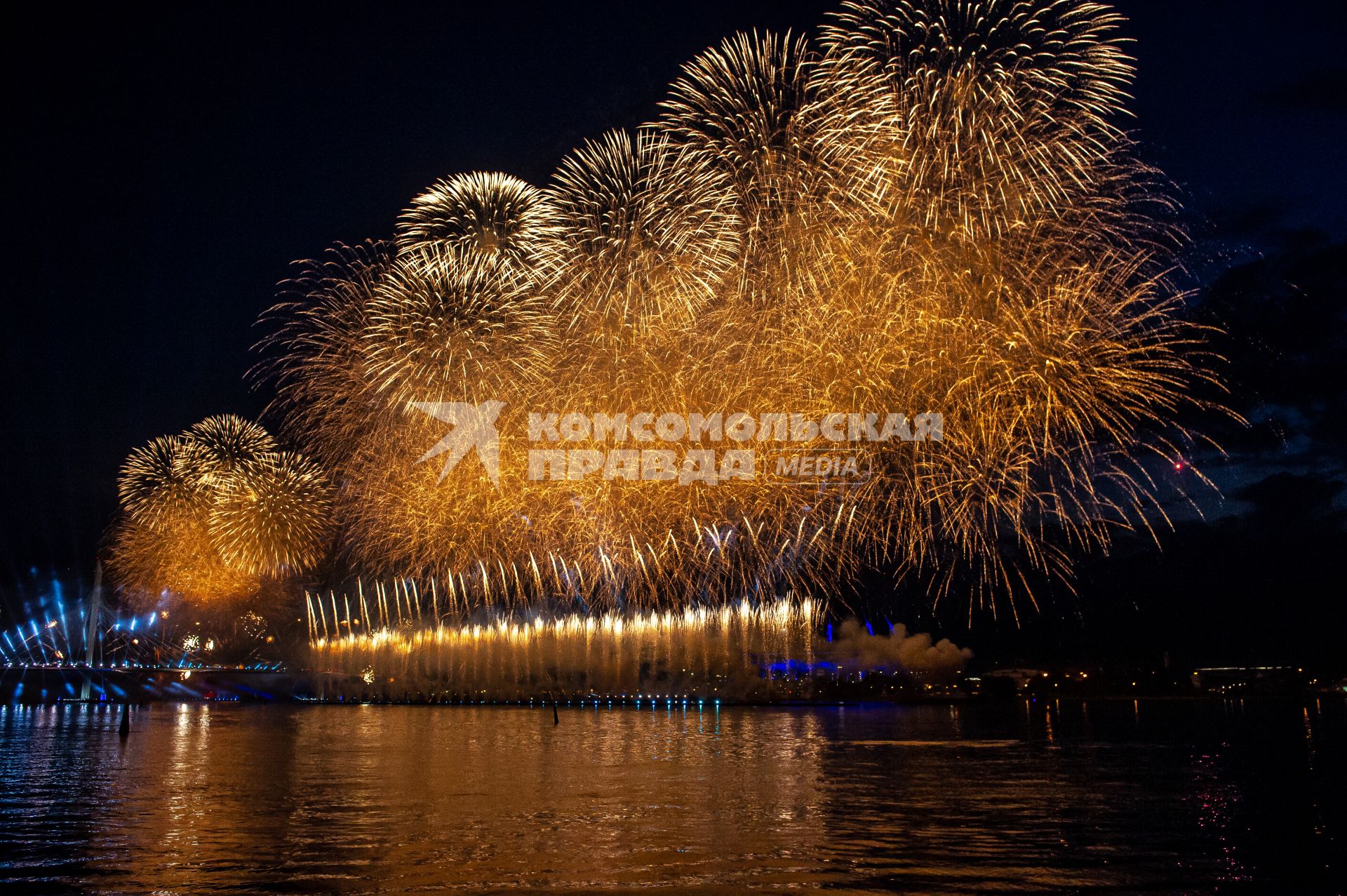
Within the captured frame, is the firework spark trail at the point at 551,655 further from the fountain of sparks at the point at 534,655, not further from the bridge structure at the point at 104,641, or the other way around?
the bridge structure at the point at 104,641

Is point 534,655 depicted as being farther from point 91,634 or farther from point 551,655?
point 91,634

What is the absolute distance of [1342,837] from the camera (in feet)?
61.7

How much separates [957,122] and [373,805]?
19.8 meters

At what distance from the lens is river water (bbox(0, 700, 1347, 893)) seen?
14.2m

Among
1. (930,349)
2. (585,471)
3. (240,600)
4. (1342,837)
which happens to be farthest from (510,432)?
(240,600)

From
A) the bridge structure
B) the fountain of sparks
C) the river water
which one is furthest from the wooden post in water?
the river water

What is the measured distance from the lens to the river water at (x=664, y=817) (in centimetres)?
1419

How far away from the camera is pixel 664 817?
1970cm

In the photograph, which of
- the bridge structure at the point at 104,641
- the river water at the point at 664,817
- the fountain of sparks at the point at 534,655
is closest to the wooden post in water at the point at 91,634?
the bridge structure at the point at 104,641

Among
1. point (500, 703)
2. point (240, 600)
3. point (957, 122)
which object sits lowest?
point (500, 703)

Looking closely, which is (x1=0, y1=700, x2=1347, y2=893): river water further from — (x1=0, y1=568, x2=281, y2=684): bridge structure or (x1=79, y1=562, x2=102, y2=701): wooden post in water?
(x1=0, y1=568, x2=281, y2=684): bridge structure

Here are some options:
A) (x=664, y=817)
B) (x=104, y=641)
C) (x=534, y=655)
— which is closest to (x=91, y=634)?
(x=104, y=641)

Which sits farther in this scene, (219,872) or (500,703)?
(500,703)

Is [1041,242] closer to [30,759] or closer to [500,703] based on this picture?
[30,759]
